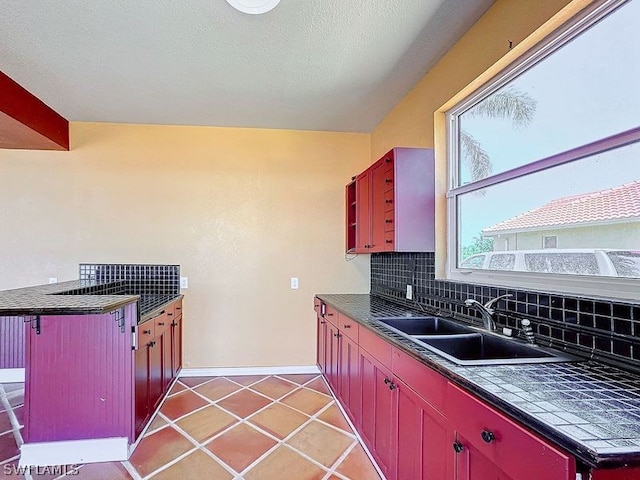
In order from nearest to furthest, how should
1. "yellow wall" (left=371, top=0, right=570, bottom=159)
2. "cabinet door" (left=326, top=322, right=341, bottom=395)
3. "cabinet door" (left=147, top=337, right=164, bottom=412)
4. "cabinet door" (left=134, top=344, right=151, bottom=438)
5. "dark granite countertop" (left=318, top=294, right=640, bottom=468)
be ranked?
"dark granite countertop" (left=318, top=294, right=640, bottom=468) → "yellow wall" (left=371, top=0, right=570, bottom=159) → "cabinet door" (left=134, top=344, right=151, bottom=438) → "cabinet door" (left=147, top=337, right=164, bottom=412) → "cabinet door" (left=326, top=322, right=341, bottom=395)

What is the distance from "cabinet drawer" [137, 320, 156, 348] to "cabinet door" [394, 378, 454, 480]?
1666mm

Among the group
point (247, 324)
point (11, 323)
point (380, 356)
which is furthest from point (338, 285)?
point (11, 323)

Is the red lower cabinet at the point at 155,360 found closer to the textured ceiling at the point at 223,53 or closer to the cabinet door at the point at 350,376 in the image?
the cabinet door at the point at 350,376

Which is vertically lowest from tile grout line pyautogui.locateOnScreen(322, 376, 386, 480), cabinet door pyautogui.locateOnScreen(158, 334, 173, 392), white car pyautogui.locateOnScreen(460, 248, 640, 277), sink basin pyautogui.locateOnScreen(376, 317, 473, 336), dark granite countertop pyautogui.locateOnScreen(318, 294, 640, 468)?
tile grout line pyautogui.locateOnScreen(322, 376, 386, 480)

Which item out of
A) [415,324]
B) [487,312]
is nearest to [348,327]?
[415,324]

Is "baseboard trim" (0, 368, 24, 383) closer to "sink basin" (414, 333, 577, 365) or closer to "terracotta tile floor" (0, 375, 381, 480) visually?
"terracotta tile floor" (0, 375, 381, 480)

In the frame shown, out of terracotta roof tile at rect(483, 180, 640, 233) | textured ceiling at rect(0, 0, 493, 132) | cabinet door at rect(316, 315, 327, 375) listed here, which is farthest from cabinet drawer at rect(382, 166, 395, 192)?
cabinet door at rect(316, 315, 327, 375)

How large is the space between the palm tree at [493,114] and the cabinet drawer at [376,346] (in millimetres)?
1208

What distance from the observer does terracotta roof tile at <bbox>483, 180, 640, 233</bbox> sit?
1466 mm

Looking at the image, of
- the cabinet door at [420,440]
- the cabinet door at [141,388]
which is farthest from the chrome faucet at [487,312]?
the cabinet door at [141,388]

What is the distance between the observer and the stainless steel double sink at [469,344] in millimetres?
1471

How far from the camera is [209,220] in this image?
3.96 metres

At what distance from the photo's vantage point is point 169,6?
2.05 meters

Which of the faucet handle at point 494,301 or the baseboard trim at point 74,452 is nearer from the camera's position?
the faucet handle at point 494,301
